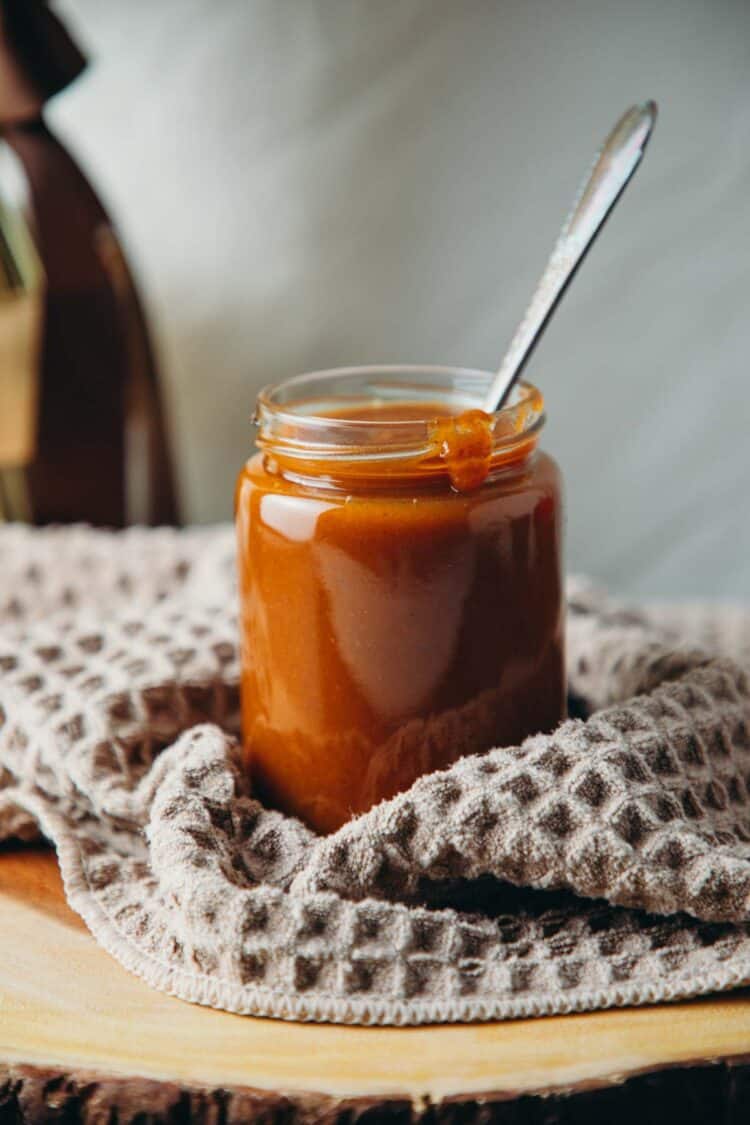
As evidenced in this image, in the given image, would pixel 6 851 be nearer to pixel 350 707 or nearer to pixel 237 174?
pixel 350 707

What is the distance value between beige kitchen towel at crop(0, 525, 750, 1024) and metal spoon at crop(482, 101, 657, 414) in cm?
19

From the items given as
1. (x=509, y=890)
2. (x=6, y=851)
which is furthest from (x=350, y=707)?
(x=6, y=851)

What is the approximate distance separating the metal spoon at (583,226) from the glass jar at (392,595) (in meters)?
0.02

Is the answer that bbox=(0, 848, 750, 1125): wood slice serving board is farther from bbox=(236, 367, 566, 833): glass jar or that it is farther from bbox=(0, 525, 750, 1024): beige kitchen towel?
bbox=(236, 367, 566, 833): glass jar

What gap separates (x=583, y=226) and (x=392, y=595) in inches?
8.6

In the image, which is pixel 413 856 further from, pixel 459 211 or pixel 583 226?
pixel 459 211

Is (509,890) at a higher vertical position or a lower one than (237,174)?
lower

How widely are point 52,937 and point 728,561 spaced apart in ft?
2.79

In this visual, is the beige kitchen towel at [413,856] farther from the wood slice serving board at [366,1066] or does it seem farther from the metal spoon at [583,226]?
the metal spoon at [583,226]

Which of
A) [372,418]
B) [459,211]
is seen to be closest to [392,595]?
[372,418]

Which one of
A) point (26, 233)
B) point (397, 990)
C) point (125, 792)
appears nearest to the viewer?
point (397, 990)

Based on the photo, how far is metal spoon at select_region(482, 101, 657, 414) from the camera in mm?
653

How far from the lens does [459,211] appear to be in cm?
122

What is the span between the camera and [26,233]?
1.21m
